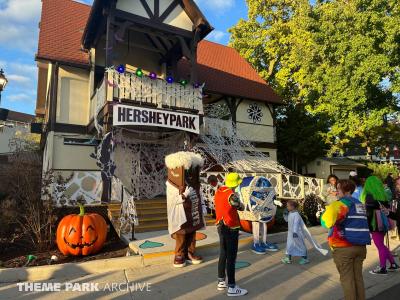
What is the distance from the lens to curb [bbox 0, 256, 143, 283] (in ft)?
18.4

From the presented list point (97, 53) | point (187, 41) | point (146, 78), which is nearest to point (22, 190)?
point (146, 78)

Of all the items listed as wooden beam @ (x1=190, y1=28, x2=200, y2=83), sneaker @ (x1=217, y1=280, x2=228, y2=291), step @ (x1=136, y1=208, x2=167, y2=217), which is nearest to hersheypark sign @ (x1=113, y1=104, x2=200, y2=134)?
wooden beam @ (x1=190, y1=28, x2=200, y2=83)

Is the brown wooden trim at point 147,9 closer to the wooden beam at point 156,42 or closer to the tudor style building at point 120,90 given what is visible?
the tudor style building at point 120,90

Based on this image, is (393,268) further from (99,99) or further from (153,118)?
A: (99,99)

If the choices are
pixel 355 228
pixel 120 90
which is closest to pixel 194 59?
pixel 120 90

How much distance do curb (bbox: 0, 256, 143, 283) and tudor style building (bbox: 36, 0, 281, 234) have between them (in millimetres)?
3147

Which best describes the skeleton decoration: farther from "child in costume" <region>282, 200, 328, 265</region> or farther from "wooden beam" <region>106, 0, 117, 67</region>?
"child in costume" <region>282, 200, 328, 265</region>

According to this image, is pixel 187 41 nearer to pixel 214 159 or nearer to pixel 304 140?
pixel 214 159

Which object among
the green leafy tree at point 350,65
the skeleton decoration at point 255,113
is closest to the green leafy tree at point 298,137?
the green leafy tree at point 350,65

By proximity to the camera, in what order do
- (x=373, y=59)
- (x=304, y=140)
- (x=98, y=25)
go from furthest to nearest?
(x=304, y=140) < (x=373, y=59) < (x=98, y=25)

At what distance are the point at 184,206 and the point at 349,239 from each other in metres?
3.12

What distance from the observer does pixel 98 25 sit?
463 inches

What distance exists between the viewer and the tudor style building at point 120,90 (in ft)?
32.7

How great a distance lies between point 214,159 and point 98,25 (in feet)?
20.8
